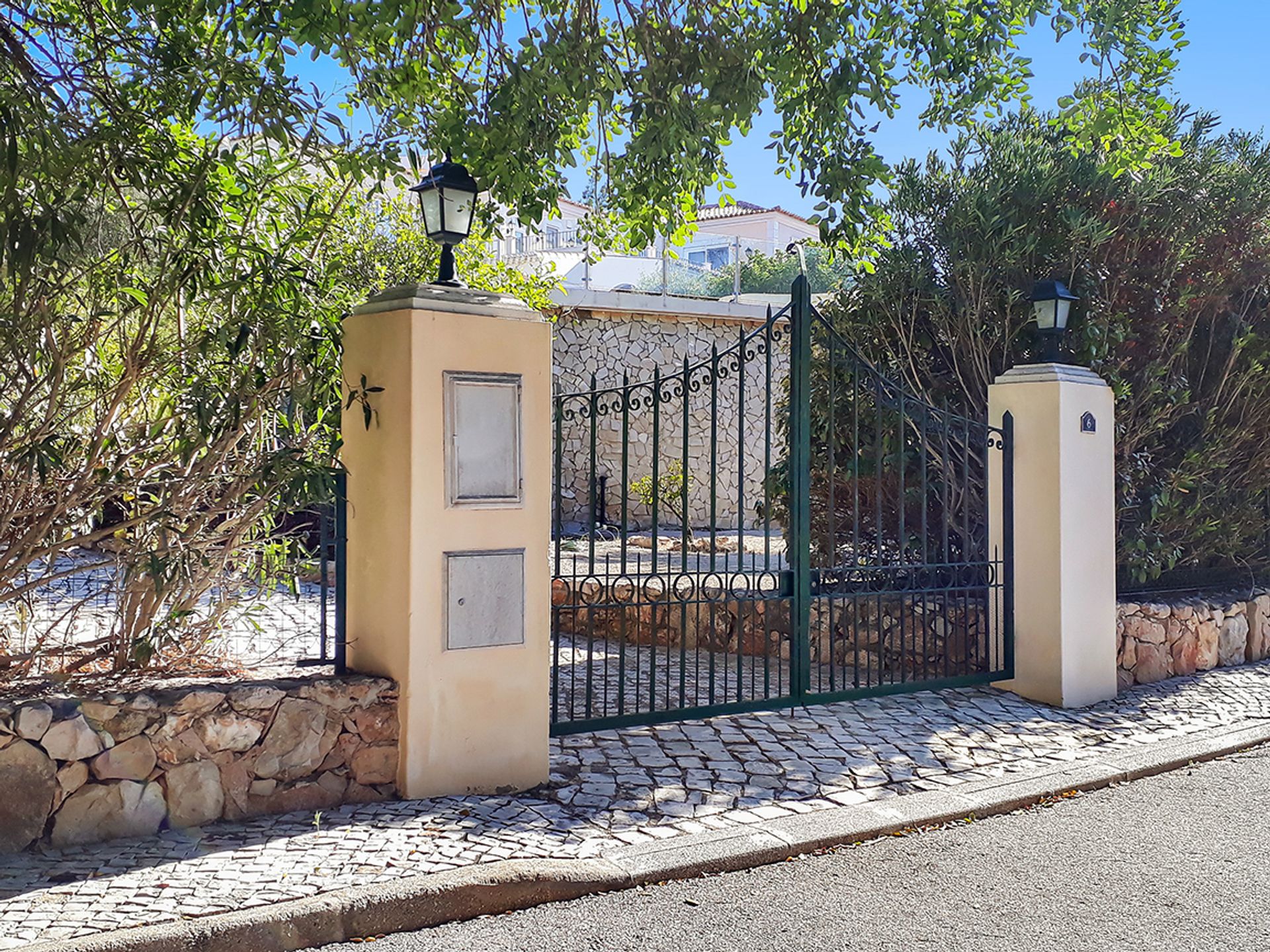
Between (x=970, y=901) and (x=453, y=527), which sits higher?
(x=453, y=527)

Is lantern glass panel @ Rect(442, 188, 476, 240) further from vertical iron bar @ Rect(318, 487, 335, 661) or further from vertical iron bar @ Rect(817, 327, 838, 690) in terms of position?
vertical iron bar @ Rect(817, 327, 838, 690)

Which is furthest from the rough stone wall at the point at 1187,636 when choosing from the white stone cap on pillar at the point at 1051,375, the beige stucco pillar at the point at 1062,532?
the white stone cap on pillar at the point at 1051,375

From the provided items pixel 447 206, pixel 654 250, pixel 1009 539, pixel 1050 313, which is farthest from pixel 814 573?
pixel 654 250

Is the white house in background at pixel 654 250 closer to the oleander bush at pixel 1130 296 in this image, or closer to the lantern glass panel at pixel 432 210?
the lantern glass panel at pixel 432 210

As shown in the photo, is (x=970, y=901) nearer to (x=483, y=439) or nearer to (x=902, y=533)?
(x=483, y=439)

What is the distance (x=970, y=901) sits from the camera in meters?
3.96

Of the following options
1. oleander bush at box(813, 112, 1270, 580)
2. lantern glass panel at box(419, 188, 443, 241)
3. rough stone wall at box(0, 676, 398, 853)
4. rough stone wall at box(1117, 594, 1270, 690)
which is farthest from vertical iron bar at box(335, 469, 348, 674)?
rough stone wall at box(1117, 594, 1270, 690)

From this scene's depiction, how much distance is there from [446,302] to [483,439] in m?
0.64

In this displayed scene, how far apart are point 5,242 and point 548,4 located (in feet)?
9.77

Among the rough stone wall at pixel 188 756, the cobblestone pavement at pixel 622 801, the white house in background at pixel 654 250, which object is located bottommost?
the cobblestone pavement at pixel 622 801

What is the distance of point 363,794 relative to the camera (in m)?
4.77

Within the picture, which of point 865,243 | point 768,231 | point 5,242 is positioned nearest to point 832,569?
point 865,243

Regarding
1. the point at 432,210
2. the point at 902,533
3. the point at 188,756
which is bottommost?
the point at 188,756

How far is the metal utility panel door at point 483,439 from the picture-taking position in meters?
4.87
